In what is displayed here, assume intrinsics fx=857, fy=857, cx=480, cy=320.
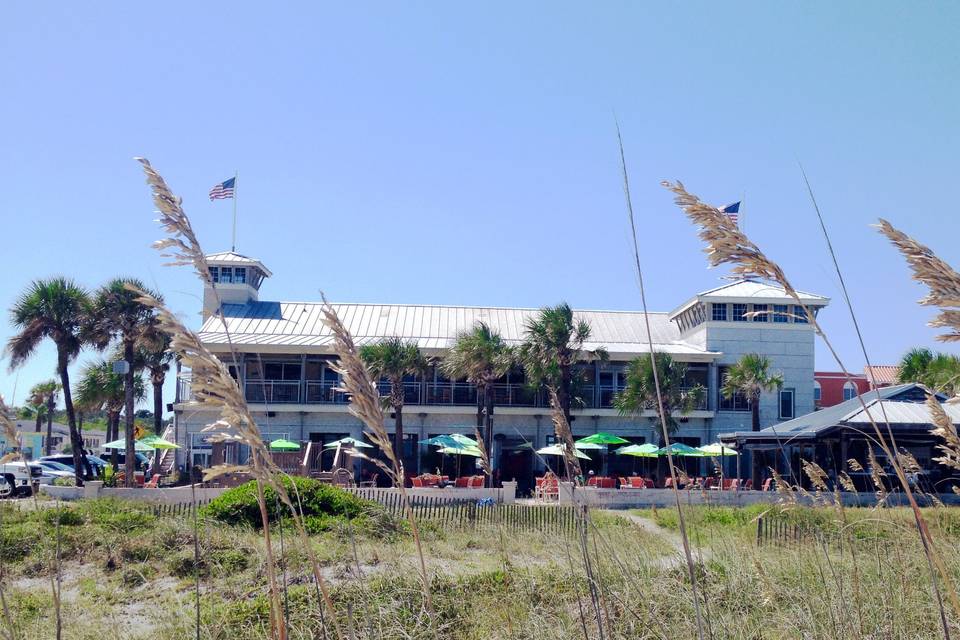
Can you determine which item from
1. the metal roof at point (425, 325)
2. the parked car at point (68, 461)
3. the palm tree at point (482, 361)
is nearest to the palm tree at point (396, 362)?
the palm tree at point (482, 361)

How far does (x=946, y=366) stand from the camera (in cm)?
2711

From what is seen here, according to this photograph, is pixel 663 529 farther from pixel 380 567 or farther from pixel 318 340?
pixel 318 340

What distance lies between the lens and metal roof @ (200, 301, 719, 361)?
36500 mm

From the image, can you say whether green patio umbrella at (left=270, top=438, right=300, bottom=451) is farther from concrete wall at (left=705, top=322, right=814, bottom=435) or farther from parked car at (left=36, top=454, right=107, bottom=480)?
concrete wall at (left=705, top=322, right=814, bottom=435)

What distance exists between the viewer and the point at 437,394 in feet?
118

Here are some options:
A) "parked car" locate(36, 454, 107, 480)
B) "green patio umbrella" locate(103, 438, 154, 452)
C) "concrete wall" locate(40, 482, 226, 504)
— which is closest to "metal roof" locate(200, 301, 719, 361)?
"green patio umbrella" locate(103, 438, 154, 452)

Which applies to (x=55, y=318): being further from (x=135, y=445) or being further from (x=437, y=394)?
(x=437, y=394)

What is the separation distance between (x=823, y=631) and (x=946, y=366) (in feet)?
88.0

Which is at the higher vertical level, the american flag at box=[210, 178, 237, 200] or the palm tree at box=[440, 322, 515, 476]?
the american flag at box=[210, 178, 237, 200]

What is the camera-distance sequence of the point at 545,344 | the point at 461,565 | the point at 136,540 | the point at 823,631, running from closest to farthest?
the point at 823,631
the point at 461,565
the point at 136,540
the point at 545,344

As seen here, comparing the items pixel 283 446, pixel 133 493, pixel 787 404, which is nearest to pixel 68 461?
pixel 283 446

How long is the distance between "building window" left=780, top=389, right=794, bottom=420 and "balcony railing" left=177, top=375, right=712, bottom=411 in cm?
337

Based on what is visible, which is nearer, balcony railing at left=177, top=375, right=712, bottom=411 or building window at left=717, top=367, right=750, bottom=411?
balcony railing at left=177, top=375, right=712, bottom=411


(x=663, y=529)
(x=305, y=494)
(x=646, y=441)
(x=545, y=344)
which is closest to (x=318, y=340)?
(x=545, y=344)
